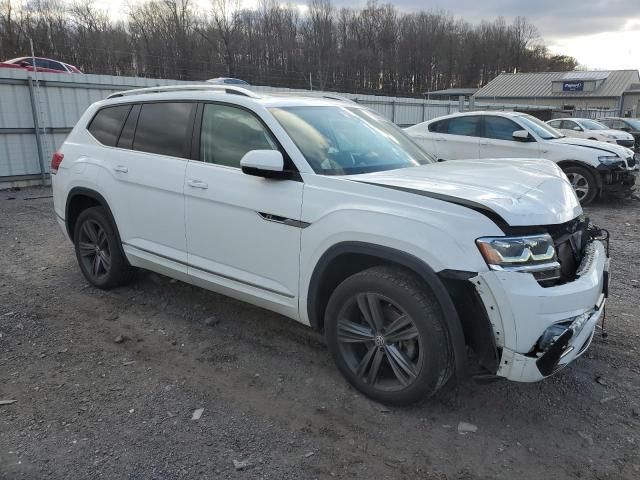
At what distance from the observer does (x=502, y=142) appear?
→ 9.98 m

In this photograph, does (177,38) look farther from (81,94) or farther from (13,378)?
(13,378)

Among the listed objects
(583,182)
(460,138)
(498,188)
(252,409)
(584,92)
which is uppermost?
(584,92)

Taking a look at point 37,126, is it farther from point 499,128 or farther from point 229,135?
point 499,128

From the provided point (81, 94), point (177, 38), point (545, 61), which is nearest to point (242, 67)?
point (177, 38)

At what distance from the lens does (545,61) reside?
3391 inches

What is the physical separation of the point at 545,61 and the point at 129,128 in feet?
313

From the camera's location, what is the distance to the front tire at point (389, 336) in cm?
267

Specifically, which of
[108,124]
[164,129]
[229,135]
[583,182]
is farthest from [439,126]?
Result: [229,135]

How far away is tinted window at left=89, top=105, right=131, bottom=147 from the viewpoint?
14.7ft

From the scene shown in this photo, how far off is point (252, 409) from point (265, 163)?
147 cm

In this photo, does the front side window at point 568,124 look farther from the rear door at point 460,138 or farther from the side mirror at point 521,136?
the side mirror at point 521,136

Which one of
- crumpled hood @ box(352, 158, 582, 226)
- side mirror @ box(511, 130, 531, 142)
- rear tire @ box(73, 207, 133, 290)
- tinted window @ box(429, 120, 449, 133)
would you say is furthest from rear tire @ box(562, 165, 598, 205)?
rear tire @ box(73, 207, 133, 290)

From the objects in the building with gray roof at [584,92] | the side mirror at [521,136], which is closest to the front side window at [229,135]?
the side mirror at [521,136]

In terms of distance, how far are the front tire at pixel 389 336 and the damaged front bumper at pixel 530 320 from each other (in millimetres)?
284
